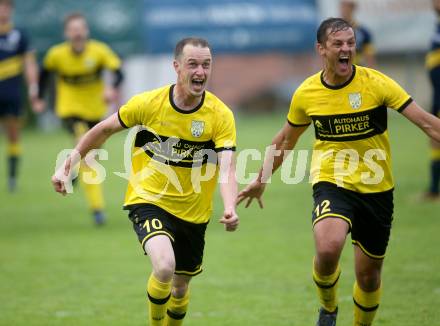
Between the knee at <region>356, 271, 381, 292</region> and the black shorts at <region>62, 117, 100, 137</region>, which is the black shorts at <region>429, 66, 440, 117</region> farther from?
the knee at <region>356, 271, 381, 292</region>

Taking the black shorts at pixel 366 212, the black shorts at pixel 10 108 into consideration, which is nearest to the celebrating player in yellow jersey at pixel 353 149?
the black shorts at pixel 366 212

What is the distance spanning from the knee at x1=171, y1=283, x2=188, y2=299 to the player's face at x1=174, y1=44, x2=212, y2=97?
1410 mm

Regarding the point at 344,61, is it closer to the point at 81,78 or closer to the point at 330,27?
the point at 330,27

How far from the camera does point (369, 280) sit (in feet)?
21.3

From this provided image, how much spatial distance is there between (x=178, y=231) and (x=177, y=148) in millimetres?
597

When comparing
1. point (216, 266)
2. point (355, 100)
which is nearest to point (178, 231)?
point (355, 100)

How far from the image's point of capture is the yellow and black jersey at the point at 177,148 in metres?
6.46

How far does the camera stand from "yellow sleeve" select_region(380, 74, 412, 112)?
6.30m

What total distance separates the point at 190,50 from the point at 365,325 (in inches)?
93.6

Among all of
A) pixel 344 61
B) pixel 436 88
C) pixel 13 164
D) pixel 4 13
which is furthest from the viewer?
pixel 13 164

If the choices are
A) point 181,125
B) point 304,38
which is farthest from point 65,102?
point 304,38

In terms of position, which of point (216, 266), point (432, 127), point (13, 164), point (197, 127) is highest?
point (432, 127)

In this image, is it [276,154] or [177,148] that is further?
[276,154]

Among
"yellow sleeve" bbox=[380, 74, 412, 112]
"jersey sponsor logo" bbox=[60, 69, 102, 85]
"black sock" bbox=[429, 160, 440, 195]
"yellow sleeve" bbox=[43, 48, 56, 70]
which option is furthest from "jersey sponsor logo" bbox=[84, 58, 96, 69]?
"yellow sleeve" bbox=[380, 74, 412, 112]
